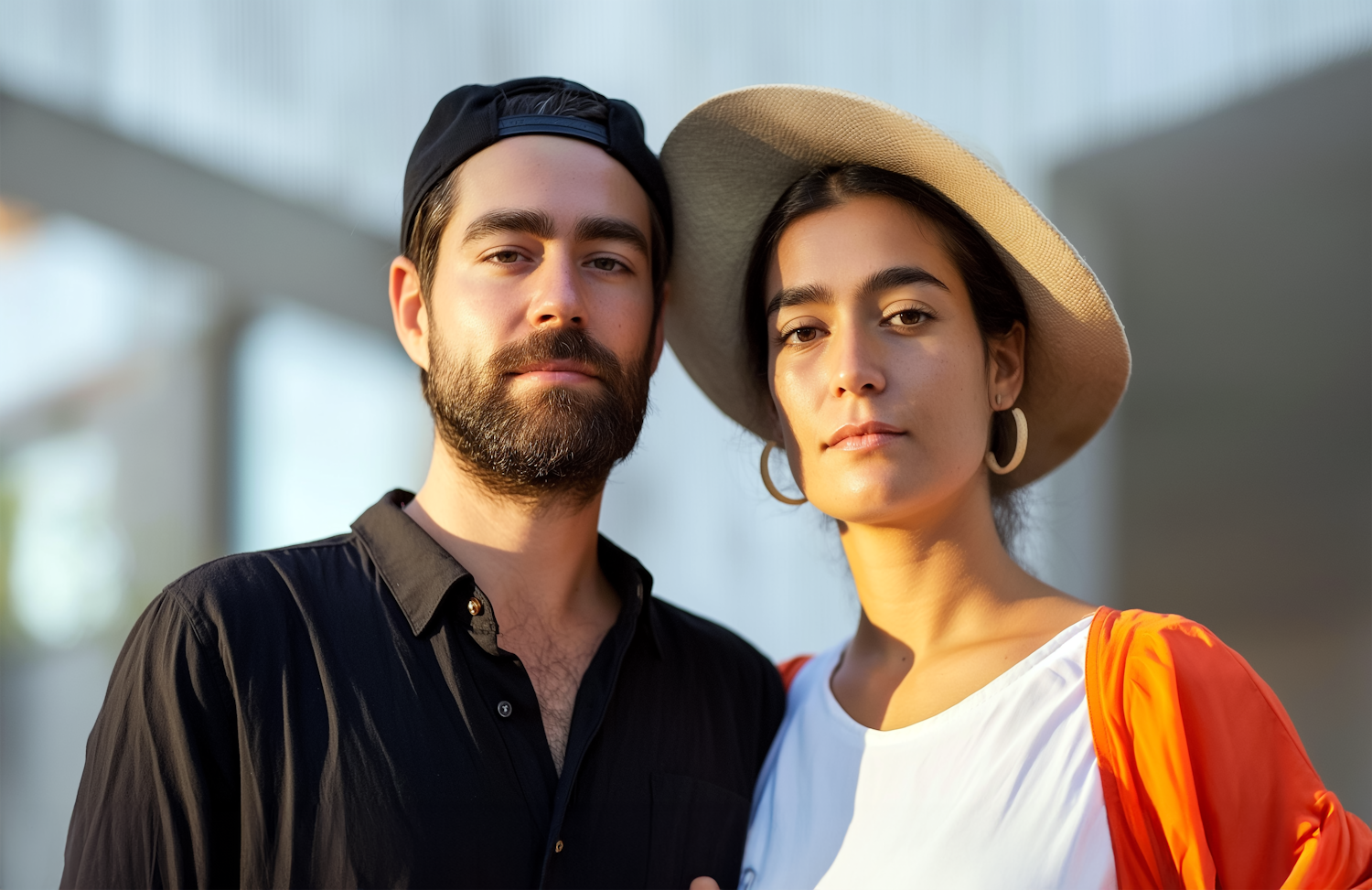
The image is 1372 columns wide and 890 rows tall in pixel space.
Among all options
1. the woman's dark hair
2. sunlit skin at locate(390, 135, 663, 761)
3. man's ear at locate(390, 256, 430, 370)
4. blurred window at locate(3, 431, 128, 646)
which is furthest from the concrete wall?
blurred window at locate(3, 431, 128, 646)

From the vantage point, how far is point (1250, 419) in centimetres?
367

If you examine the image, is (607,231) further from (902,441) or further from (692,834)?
(692,834)

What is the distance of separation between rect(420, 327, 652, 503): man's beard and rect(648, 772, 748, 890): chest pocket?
569 millimetres

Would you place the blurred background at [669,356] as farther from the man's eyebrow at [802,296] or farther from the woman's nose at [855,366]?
the woman's nose at [855,366]

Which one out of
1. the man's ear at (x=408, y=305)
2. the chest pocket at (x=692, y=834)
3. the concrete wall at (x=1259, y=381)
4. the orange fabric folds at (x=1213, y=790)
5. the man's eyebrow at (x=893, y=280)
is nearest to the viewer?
the orange fabric folds at (x=1213, y=790)

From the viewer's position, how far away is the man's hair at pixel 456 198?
6.83 ft

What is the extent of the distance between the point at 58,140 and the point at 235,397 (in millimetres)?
941

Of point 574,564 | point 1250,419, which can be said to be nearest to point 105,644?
point 574,564

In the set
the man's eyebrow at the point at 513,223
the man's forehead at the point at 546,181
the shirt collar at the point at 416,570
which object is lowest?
the shirt collar at the point at 416,570

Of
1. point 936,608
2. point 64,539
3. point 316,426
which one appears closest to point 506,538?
point 936,608

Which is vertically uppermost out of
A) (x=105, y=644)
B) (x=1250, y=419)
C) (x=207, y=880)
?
(x=1250, y=419)

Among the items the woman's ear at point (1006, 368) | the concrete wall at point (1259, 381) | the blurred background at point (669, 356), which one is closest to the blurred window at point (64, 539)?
the blurred background at point (669, 356)

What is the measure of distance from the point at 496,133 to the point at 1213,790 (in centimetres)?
170

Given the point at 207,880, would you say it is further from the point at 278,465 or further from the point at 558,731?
the point at 278,465
